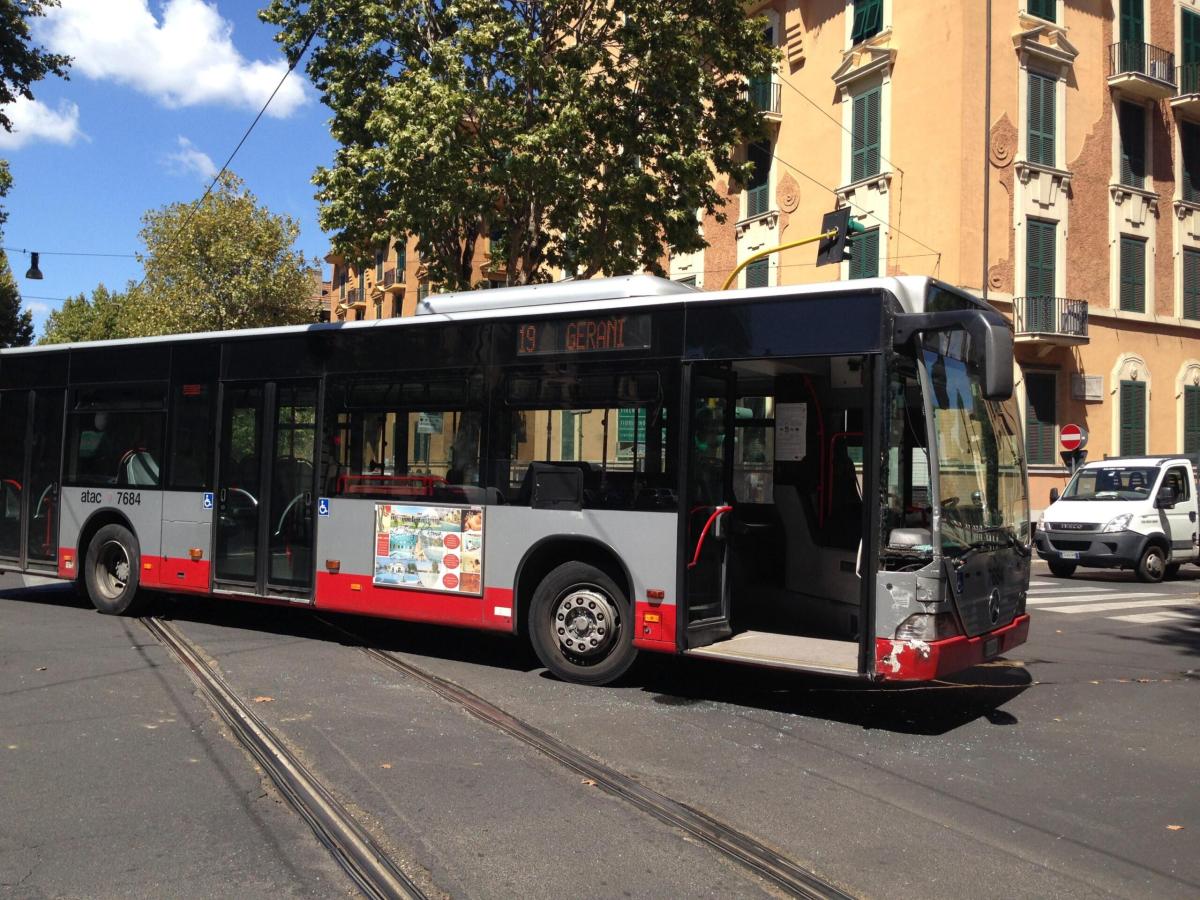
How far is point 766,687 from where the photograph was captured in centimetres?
800

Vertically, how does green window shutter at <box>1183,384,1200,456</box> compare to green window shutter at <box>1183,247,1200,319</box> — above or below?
below

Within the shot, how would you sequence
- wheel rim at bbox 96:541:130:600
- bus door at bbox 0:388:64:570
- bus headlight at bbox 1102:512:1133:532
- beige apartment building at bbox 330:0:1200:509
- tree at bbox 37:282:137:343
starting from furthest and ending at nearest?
tree at bbox 37:282:137:343, beige apartment building at bbox 330:0:1200:509, bus headlight at bbox 1102:512:1133:532, bus door at bbox 0:388:64:570, wheel rim at bbox 96:541:130:600

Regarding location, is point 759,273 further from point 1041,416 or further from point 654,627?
point 654,627

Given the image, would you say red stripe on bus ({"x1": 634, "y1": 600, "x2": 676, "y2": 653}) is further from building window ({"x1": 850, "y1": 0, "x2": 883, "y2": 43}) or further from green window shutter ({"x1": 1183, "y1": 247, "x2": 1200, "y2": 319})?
green window shutter ({"x1": 1183, "y1": 247, "x2": 1200, "y2": 319})

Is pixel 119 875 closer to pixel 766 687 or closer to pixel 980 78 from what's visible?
pixel 766 687

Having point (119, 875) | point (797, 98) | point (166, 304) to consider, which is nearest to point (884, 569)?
point (119, 875)

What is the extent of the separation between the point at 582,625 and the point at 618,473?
Result: 120 cm

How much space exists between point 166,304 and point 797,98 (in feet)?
75.2

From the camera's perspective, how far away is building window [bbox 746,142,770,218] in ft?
92.2

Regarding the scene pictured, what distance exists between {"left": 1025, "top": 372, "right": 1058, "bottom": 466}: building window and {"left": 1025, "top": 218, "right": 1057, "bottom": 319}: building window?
1.40 meters

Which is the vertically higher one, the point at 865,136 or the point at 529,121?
the point at 865,136

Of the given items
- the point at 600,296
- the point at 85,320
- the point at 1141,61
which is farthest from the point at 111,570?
the point at 85,320

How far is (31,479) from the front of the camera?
11.7 m

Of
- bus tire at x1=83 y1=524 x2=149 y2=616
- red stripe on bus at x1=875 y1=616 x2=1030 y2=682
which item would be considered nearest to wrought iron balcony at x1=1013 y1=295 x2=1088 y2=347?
red stripe on bus at x1=875 y1=616 x2=1030 y2=682
